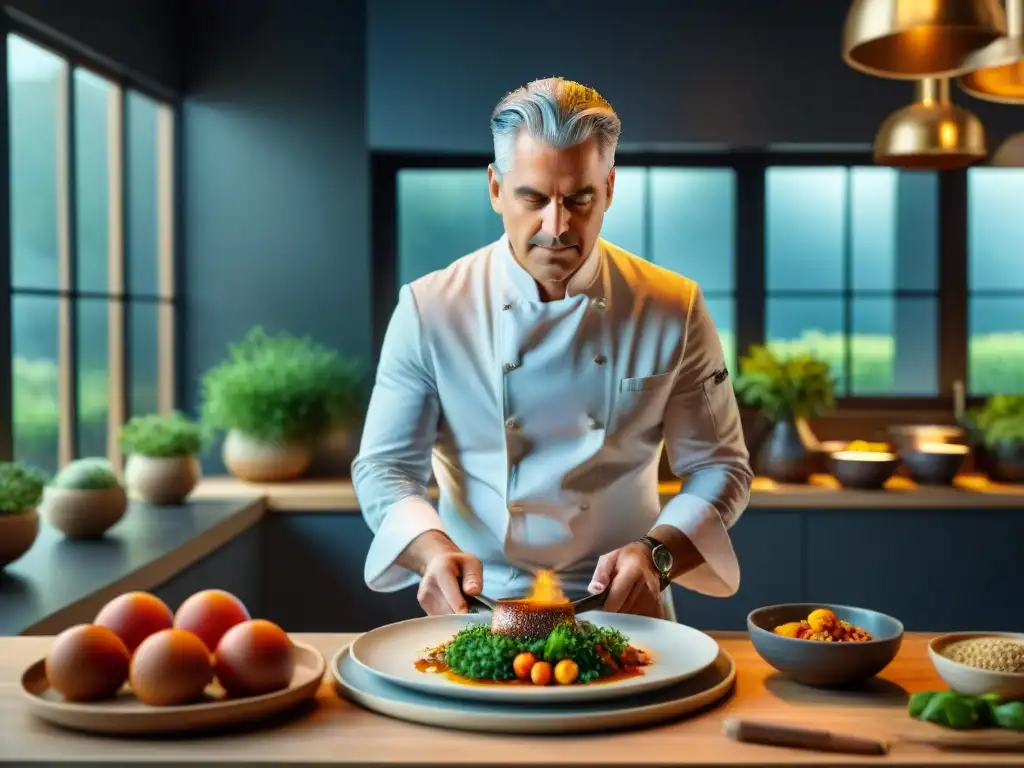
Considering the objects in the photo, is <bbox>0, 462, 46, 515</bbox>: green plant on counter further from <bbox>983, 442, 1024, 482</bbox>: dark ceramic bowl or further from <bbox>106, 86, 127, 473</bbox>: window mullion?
<bbox>983, 442, 1024, 482</bbox>: dark ceramic bowl

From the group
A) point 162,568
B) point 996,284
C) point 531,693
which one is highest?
point 996,284

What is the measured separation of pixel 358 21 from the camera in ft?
13.9

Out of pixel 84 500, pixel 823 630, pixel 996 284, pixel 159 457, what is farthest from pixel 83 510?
pixel 996 284

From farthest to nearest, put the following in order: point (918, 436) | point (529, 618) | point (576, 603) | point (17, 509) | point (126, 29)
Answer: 1. point (918, 436)
2. point (126, 29)
3. point (17, 509)
4. point (576, 603)
5. point (529, 618)

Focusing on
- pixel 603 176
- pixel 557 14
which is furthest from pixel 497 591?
pixel 557 14

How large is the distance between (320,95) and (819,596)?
94.4 inches

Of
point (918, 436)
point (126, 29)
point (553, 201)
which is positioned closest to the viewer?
point (553, 201)

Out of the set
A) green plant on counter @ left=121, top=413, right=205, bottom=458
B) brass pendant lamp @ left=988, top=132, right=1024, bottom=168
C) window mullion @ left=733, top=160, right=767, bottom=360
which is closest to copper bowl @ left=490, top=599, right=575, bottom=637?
green plant on counter @ left=121, top=413, right=205, bottom=458

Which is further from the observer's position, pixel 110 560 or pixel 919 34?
pixel 110 560

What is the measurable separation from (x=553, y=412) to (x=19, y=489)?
1107mm

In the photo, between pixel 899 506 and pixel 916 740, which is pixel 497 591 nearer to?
pixel 916 740

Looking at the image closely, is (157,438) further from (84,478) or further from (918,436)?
(918,436)

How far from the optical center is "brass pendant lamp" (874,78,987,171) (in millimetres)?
3055

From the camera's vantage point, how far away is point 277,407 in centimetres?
395
